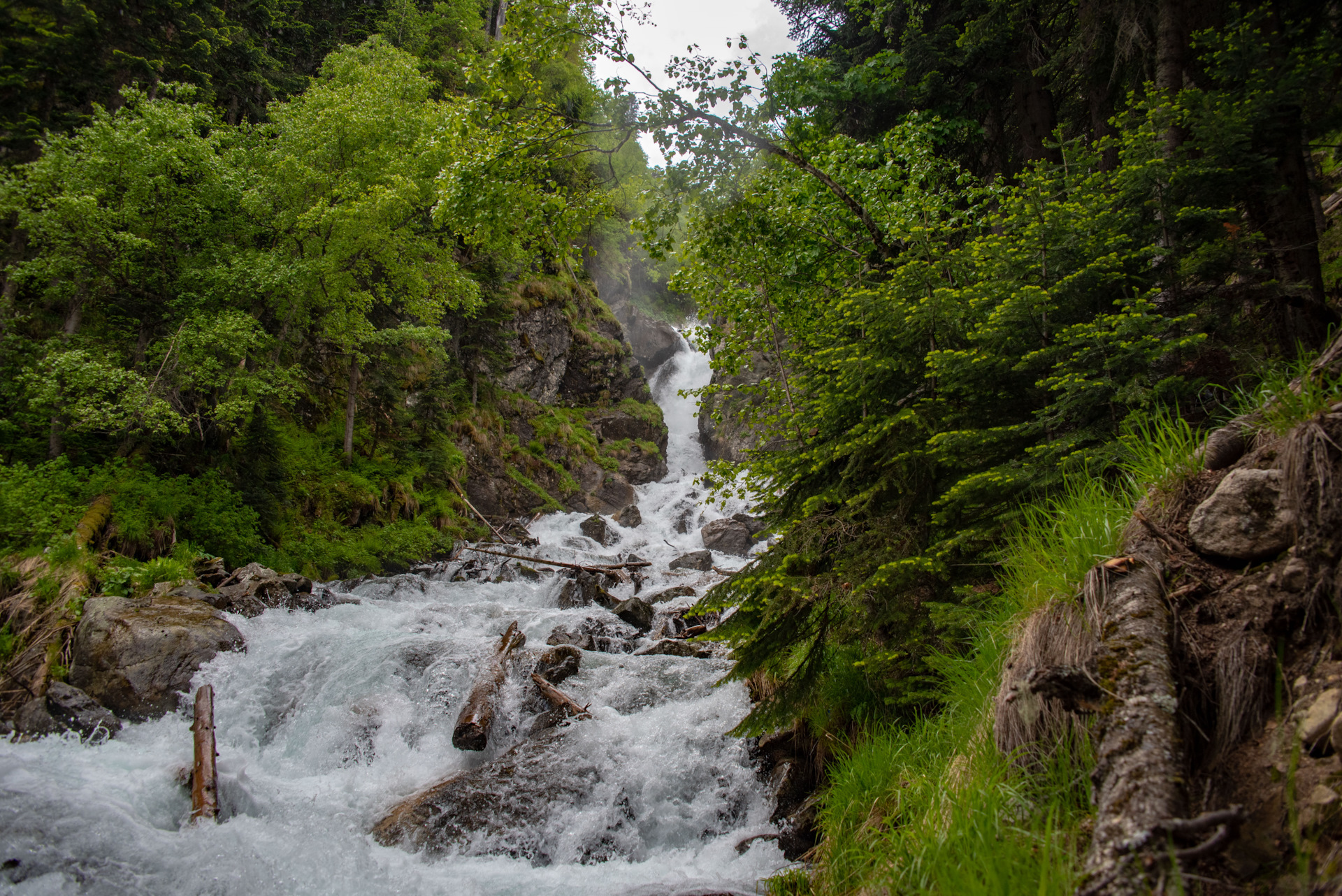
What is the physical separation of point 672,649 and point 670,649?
2 cm

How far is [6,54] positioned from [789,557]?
5.16 m

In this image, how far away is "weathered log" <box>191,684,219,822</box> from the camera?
5.07 metres

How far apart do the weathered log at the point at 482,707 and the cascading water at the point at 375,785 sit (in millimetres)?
141

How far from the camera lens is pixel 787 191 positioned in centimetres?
641

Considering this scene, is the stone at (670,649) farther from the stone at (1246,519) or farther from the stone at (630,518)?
the stone at (630,518)

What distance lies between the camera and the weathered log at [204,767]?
5.07 m

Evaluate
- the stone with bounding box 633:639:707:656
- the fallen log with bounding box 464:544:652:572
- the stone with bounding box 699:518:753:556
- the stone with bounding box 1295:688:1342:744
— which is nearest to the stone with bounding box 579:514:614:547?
the stone with bounding box 699:518:753:556

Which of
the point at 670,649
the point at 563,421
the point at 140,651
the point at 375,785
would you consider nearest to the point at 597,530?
the point at 563,421

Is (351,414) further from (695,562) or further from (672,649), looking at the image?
(672,649)

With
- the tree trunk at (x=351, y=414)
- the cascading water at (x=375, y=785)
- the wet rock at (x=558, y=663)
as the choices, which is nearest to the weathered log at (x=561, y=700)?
the cascading water at (x=375, y=785)

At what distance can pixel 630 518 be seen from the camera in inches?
938

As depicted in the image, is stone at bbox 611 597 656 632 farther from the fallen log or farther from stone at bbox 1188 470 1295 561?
stone at bbox 1188 470 1295 561

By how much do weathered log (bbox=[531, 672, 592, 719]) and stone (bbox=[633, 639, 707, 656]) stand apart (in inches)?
78.9

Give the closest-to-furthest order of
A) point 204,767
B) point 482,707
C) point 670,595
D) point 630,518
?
point 204,767, point 482,707, point 670,595, point 630,518
